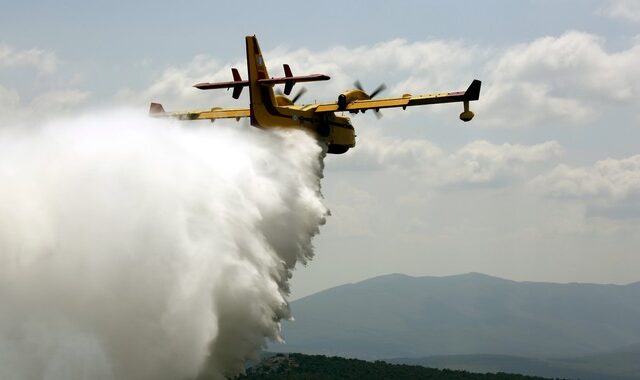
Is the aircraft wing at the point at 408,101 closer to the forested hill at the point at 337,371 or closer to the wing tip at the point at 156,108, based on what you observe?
the wing tip at the point at 156,108

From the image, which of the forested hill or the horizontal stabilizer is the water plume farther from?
the forested hill

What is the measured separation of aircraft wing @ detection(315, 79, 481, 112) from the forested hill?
102m

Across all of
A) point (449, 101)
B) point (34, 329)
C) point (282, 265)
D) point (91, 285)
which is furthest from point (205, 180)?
point (449, 101)

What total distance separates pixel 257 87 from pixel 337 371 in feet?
375

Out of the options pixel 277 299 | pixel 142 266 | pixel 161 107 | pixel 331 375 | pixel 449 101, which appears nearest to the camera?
pixel 142 266

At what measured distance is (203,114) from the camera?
48.7 meters

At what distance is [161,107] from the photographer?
49250 millimetres

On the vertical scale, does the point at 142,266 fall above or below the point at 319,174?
below

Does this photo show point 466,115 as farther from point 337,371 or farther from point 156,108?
point 337,371

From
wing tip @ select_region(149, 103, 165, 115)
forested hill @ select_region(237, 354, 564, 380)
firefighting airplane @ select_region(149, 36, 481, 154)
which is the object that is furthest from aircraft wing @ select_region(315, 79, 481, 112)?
forested hill @ select_region(237, 354, 564, 380)

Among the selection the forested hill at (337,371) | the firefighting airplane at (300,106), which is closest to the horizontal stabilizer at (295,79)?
the firefighting airplane at (300,106)

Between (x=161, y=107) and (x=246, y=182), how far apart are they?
14.0 meters

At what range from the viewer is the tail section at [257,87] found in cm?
4200

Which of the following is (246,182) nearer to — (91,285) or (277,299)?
(277,299)
